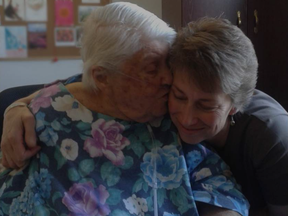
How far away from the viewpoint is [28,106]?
4.82 ft

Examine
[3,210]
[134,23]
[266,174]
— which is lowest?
[3,210]

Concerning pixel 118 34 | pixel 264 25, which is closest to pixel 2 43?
pixel 264 25

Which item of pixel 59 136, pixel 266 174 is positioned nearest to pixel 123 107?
pixel 59 136

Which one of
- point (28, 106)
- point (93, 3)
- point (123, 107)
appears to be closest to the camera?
point (123, 107)

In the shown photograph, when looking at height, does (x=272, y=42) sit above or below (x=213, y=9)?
below

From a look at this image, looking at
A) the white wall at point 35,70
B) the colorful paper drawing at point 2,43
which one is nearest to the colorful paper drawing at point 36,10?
the colorful paper drawing at point 2,43

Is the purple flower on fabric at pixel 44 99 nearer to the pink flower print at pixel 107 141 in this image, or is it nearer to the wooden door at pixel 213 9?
the pink flower print at pixel 107 141

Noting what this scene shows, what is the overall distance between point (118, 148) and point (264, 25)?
1813mm

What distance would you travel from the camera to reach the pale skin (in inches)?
50.5

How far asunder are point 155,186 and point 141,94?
11.7 inches

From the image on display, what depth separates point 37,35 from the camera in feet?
10.3

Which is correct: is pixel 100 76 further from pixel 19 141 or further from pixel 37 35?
pixel 37 35

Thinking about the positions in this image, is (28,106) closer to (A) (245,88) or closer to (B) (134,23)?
(B) (134,23)

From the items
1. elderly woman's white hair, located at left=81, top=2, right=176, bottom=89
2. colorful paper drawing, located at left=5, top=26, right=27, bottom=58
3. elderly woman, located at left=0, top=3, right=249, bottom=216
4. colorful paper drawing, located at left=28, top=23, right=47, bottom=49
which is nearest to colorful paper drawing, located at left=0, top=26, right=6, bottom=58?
colorful paper drawing, located at left=5, top=26, right=27, bottom=58
